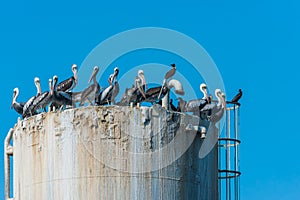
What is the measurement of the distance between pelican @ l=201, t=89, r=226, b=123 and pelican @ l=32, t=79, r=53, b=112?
5.61 metres

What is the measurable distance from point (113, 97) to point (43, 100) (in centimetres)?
275

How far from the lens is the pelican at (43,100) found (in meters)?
54.2

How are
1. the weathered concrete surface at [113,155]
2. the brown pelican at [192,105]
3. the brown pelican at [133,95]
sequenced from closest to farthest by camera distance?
the weathered concrete surface at [113,155] → the brown pelican at [133,95] → the brown pelican at [192,105]

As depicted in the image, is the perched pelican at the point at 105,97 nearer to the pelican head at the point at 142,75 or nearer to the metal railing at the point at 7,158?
the pelican head at the point at 142,75

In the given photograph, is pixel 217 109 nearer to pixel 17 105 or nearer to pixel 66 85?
pixel 66 85

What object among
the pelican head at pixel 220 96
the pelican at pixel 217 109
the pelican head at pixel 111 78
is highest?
the pelican head at pixel 111 78

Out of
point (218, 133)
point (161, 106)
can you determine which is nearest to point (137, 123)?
point (161, 106)

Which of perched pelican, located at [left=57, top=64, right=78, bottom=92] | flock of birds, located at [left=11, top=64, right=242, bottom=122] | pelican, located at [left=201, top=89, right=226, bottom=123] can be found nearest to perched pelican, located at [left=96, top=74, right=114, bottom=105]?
flock of birds, located at [left=11, top=64, right=242, bottom=122]

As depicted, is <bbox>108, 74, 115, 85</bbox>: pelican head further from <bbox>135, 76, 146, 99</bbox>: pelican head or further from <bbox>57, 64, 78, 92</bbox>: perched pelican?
<bbox>57, 64, 78, 92</bbox>: perched pelican

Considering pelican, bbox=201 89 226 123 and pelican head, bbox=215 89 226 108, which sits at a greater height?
pelican head, bbox=215 89 226 108

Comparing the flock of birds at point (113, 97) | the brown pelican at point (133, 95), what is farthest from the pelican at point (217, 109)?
the brown pelican at point (133, 95)

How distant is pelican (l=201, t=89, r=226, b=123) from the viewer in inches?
2175

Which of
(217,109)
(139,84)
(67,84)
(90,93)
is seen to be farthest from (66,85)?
(217,109)

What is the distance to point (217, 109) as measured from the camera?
5581 centimetres
